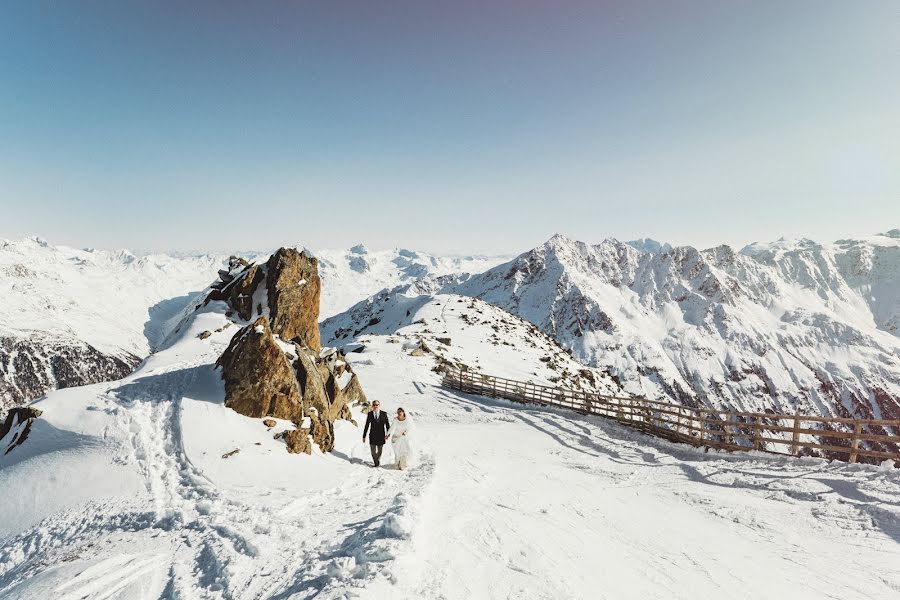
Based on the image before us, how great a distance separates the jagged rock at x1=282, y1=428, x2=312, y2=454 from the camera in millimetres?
12055

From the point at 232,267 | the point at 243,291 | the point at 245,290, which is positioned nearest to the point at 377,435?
the point at 245,290

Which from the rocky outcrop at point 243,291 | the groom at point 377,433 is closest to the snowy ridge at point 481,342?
the rocky outcrop at point 243,291

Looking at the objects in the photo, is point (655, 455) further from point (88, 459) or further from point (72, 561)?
point (88, 459)

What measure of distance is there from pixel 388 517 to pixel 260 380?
7947 millimetres

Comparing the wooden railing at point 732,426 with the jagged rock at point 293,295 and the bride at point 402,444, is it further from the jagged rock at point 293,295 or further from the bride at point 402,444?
the jagged rock at point 293,295

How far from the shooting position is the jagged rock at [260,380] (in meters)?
13.0

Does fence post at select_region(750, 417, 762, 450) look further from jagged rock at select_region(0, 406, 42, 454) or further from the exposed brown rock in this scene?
the exposed brown rock

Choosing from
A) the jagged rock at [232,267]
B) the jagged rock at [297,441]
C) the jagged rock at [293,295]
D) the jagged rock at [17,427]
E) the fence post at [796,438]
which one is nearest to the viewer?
the jagged rock at [17,427]

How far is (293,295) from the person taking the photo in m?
22.2

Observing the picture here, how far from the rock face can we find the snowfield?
60 centimetres

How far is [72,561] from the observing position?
687 centimetres

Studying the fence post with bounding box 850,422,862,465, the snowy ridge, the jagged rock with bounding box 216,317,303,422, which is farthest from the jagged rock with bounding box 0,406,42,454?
the snowy ridge

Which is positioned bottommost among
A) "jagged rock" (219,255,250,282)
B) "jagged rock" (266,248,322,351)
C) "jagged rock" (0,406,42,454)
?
"jagged rock" (0,406,42,454)

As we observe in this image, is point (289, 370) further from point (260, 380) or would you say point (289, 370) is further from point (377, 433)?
point (377, 433)
